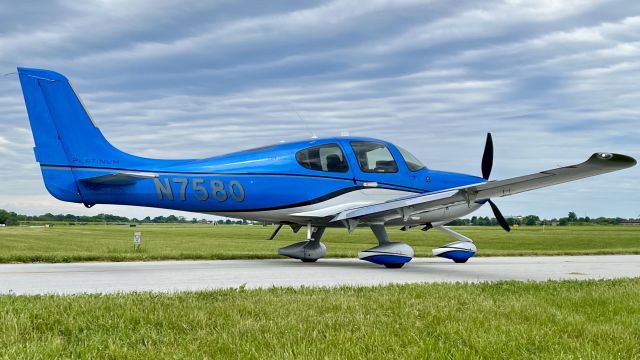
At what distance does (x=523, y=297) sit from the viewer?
811 centimetres

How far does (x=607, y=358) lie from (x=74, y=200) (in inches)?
410

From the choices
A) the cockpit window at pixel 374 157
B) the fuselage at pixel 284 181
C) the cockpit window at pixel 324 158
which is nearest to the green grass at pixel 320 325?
the fuselage at pixel 284 181

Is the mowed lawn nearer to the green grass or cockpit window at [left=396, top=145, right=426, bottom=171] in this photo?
cockpit window at [left=396, top=145, right=426, bottom=171]

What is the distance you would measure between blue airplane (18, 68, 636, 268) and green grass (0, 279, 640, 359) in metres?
4.20

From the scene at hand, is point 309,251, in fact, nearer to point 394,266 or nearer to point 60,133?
point 394,266

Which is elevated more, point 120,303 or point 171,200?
point 171,200

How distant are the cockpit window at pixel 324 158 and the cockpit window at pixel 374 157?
0.41m

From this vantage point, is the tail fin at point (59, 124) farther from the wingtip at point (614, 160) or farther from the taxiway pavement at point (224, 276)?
the wingtip at point (614, 160)

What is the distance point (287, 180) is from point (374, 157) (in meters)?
2.27

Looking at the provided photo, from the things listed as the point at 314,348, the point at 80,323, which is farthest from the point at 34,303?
the point at 314,348

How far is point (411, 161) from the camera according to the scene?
1535cm

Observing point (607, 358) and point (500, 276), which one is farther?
point (500, 276)

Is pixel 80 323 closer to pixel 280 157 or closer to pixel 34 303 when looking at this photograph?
pixel 34 303

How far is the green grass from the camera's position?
4.93 meters
